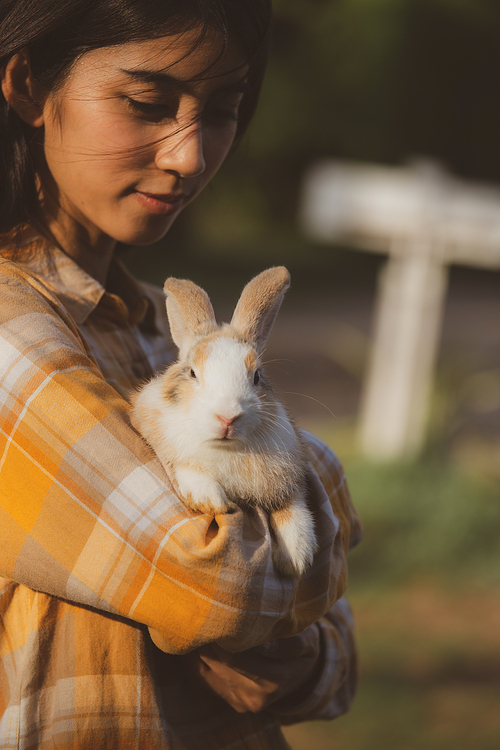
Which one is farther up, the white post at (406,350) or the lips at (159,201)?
the lips at (159,201)

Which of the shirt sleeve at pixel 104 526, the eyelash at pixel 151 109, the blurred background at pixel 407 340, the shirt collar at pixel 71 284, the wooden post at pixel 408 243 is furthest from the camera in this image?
the wooden post at pixel 408 243

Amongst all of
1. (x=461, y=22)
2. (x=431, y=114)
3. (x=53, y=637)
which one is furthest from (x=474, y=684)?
(x=431, y=114)

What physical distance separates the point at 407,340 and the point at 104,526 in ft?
17.7

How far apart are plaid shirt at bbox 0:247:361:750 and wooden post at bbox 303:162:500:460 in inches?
199

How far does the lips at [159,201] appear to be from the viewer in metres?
1.97

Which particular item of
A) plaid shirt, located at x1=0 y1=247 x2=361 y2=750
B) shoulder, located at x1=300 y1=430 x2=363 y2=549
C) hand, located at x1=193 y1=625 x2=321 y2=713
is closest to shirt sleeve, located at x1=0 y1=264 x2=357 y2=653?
plaid shirt, located at x1=0 y1=247 x2=361 y2=750

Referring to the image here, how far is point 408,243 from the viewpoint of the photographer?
6480mm

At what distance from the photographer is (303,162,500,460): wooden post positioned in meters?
6.30

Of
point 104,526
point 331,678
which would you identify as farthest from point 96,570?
point 331,678

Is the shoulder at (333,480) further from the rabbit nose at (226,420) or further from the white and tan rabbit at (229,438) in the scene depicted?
the rabbit nose at (226,420)

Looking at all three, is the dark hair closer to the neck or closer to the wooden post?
the neck

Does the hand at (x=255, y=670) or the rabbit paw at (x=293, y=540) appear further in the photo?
the hand at (x=255, y=670)

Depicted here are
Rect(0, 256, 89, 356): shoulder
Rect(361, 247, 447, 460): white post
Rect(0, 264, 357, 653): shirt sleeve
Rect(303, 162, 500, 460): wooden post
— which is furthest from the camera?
Rect(361, 247, 447, 460): white post

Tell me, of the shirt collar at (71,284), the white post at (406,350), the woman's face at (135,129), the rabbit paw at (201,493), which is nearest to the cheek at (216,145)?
the woman's face at (135,129)
